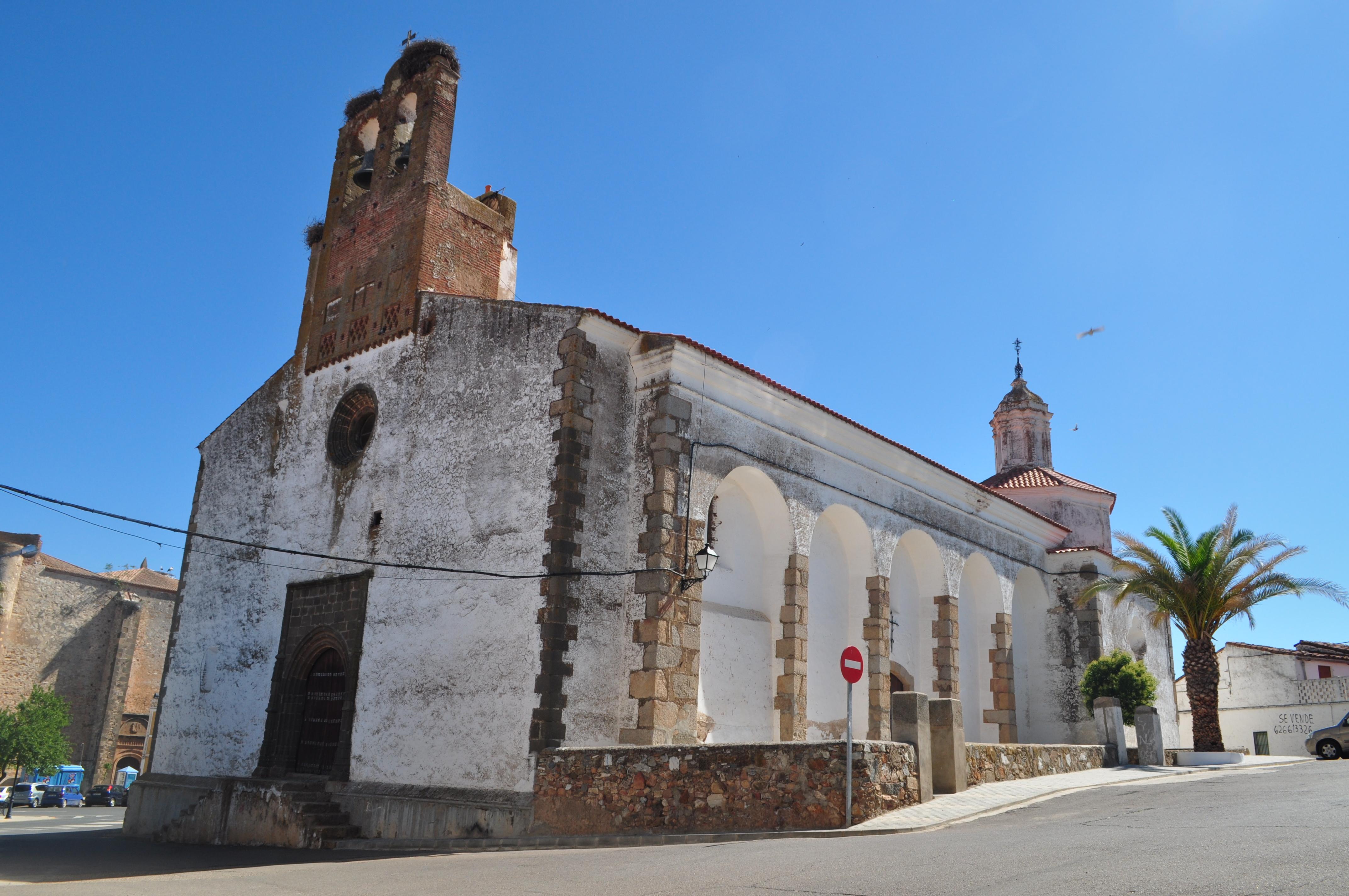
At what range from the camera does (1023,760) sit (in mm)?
13773

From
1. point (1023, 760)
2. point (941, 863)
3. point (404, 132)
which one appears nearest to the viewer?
point (941, 863)

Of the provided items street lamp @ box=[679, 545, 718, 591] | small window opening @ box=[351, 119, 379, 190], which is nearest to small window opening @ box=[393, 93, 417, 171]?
small window opening @ box=[351, 119, 379, 190]

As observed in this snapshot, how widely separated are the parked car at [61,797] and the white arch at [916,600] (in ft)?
95.2

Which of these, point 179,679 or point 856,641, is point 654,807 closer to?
point 856,641

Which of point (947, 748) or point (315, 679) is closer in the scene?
point (947, 748)

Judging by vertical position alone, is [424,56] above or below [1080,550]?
above

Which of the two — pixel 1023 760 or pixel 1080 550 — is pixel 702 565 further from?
pixel 1080 550

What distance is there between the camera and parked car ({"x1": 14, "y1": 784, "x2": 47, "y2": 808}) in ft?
102

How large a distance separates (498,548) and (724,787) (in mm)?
4420

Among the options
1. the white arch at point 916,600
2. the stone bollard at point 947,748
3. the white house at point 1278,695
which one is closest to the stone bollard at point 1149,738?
the white arch at point 916,600

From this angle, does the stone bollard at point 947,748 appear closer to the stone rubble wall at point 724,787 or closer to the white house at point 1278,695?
the stone rubble wall at point 724,787

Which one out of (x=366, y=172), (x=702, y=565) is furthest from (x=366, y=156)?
(x=702, y=565)

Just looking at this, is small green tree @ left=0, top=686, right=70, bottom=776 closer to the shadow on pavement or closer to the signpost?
the shadow on pavement

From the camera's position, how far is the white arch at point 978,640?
1969 centimetres
